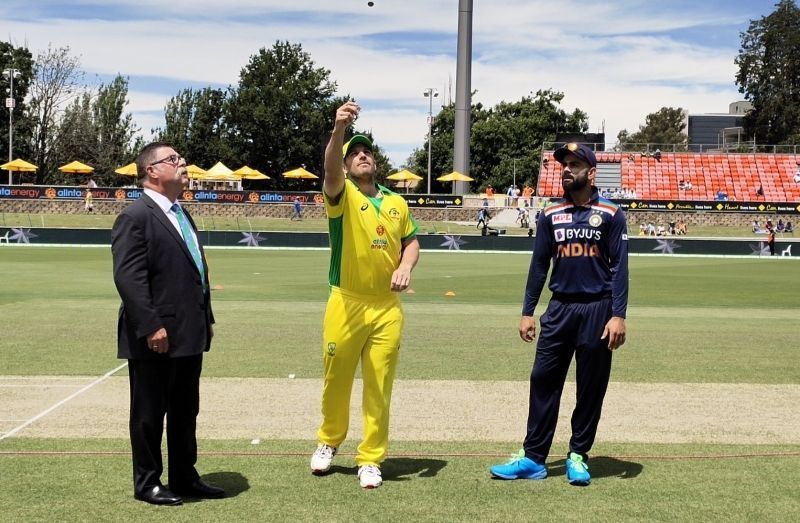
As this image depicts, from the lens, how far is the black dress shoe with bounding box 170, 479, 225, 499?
562 cm

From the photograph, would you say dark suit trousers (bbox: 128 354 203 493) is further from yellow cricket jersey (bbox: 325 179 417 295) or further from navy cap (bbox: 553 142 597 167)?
navy cap (bbox: 553 142 597 167)

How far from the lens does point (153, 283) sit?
544 centimetres

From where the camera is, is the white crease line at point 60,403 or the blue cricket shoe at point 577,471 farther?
the white crease line at point 60,403

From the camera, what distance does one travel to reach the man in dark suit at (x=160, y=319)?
17.6 ft

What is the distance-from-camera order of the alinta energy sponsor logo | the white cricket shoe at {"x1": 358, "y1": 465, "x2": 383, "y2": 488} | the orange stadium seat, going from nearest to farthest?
the white cricket shoe at {"x1": 358, "y1": 465, "x2": 383, "y2": 488}
the alinta energy sponsor logo
the orange stadium seat

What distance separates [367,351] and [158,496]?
5.11 ft

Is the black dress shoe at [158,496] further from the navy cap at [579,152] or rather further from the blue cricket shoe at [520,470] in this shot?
the navy cap at [579,152]

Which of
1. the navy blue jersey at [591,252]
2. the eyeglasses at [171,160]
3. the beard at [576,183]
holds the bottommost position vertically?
the navy blue jersey at [591,252]

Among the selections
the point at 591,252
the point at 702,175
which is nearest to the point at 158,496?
the point at 591,252

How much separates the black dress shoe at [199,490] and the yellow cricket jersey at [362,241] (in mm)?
1452

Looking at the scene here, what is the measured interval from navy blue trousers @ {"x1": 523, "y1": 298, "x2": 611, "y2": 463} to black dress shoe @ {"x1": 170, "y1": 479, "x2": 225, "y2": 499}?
1989 millimetres

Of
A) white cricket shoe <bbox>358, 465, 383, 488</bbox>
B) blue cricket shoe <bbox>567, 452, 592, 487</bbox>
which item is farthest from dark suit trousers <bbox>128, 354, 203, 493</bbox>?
blue cricket shoe <bbox>567, 452, 592, 487</bbox>

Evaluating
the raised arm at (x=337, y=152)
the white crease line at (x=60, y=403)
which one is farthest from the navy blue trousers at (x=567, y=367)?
the white crease line at (x=60, y=403)

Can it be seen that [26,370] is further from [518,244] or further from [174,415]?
[518,244]
